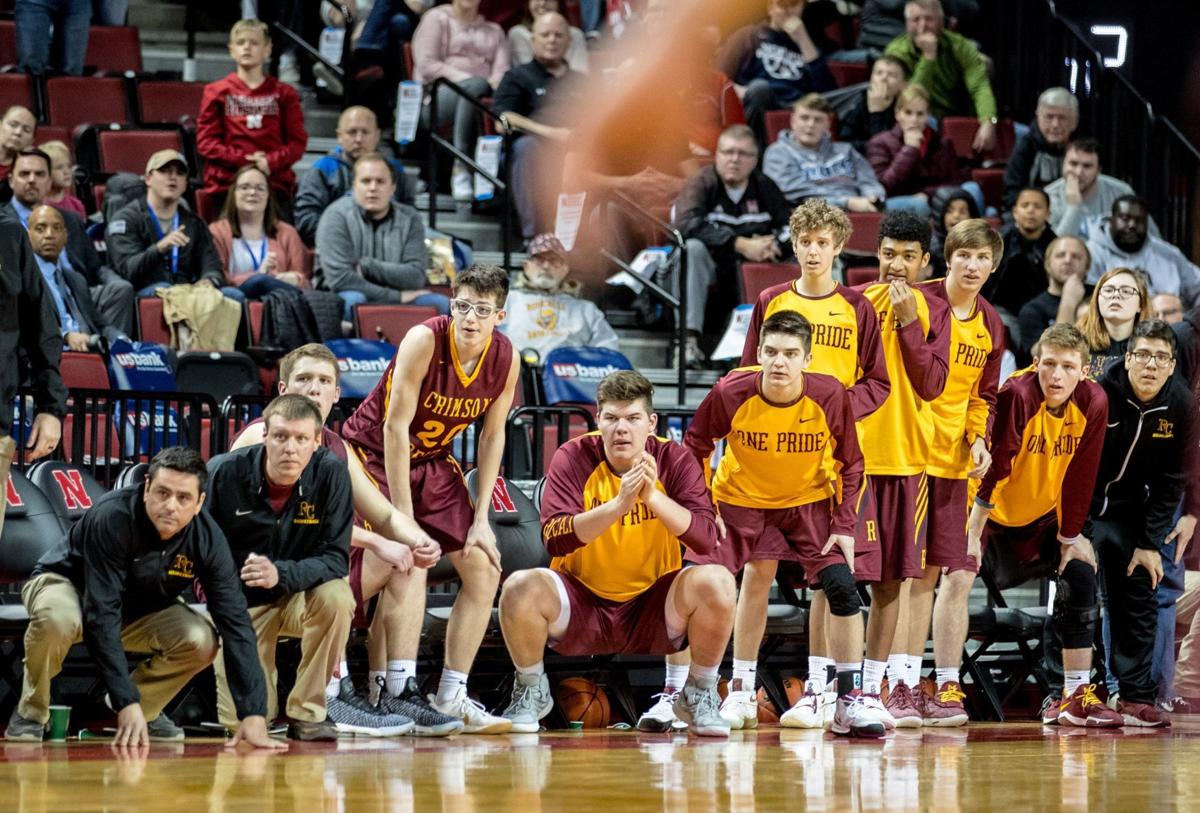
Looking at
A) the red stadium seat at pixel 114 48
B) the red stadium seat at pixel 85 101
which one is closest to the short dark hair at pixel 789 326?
the red stadium seat at pixel 85 101

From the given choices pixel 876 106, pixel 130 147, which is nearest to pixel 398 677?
pixel 130 147

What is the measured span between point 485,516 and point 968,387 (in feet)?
6.29

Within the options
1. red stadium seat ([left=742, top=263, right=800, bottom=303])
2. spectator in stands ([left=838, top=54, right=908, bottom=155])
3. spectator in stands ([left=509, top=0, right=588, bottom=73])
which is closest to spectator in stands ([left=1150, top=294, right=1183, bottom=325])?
red stadium seat ([left=742, top=263, right=800, bottom=303])

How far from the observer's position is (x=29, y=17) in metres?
10.4

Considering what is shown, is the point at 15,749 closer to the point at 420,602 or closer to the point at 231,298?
the point at 420,602

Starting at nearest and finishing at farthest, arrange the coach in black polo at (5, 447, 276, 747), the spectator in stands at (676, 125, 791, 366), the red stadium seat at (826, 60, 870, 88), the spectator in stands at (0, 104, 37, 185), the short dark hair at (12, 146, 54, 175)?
the coach in black polo at (5, 447, 276, 747), the short dark hair at (12, 146, 54, 175), the spectator in stands at (0, 104, 37, 185), the spectator in stands at (676, 125, 791, 366), the red stadium seat at (826, 60, 870, 88)

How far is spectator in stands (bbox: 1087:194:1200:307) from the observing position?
10.7 m

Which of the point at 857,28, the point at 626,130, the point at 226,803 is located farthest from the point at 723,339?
the point at 226,803

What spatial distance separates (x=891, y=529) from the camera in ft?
21.3

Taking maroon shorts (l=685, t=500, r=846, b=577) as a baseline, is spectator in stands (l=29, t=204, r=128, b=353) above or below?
above

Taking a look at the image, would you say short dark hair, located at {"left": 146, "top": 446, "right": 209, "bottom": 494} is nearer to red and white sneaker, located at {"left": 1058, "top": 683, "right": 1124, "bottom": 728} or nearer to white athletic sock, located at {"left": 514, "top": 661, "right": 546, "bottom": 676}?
white athletic sock, located at {"left": 514, "top": 661, "right": 546, "bottom": 676}

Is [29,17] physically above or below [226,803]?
above

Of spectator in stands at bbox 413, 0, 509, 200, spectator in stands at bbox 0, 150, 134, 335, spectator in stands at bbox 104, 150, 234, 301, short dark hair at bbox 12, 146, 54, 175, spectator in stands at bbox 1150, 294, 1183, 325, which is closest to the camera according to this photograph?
spectator in stands at bbox 0, 150, 134, 335

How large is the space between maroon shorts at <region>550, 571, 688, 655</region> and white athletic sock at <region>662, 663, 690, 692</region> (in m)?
0.18
